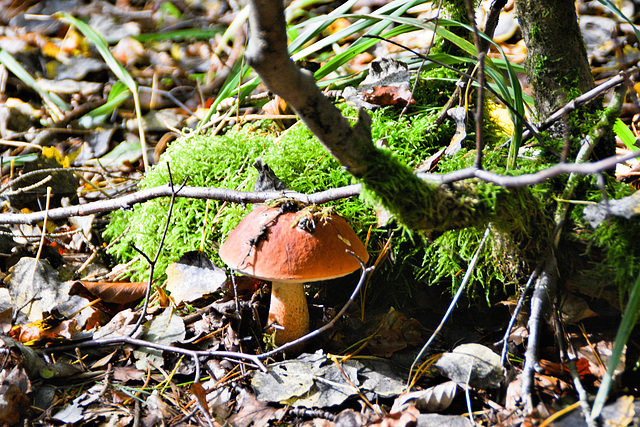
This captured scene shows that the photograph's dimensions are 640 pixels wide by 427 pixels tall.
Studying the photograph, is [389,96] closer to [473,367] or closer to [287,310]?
[287,310]

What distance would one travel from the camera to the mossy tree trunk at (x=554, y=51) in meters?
1.61

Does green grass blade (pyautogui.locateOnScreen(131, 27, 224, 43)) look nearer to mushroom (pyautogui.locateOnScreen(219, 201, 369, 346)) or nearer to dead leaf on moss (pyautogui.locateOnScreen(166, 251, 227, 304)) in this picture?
dead leaf on moss (pyautogui.locateOnScreen(166, 251, 227, 304))

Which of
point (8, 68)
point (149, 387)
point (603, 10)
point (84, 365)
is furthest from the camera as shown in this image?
point (8, 68)

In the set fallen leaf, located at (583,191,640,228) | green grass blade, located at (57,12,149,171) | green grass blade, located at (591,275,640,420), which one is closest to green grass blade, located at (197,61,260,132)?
green grass blade, located at (57,12,149,171)

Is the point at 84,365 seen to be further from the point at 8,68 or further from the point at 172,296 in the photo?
the point at 8,68

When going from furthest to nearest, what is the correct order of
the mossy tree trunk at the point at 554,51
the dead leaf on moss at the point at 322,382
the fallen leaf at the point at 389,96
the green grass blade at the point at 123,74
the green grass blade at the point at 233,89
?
the green grass blade at the point at 123,74 → the green grass blade at the point at 233,89 → the fallen leaf at the point at 389,96 → the mossy tree trunk at the point at 554,51 → the dead leaf on moss at the point at 322,382

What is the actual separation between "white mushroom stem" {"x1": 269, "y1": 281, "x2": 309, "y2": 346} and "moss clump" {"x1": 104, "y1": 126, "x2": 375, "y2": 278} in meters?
0.46

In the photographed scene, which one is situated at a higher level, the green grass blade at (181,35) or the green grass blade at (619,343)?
the green grass blade at (181,35)

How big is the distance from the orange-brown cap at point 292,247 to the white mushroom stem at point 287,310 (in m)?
0.25

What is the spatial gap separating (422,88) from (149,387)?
2069 millimetres

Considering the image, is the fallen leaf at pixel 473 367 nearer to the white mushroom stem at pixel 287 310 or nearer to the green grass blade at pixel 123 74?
the white mushroom stem at pixel 287 310

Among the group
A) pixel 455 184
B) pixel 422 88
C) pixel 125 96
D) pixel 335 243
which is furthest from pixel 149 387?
pixel 125 96

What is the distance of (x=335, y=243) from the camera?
5.28 feet

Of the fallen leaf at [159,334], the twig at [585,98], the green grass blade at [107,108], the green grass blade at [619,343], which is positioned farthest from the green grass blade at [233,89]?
the green grass blade at [619,343]
